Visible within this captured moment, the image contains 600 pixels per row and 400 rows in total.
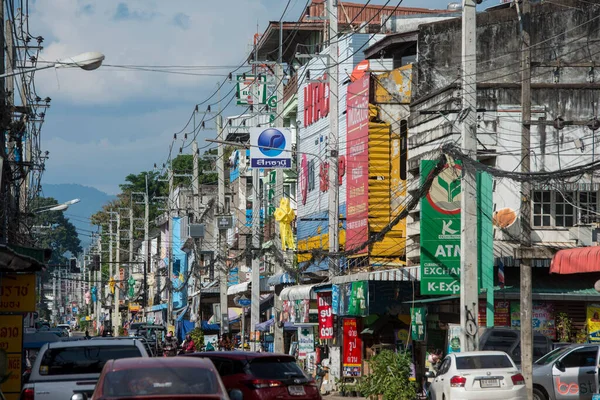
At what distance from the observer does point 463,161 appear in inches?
927

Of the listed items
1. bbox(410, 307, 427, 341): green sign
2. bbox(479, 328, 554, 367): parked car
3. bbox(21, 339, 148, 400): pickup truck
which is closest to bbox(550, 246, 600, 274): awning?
bbox(479, 328, 554, 367): parked car

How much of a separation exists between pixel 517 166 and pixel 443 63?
21.5ft

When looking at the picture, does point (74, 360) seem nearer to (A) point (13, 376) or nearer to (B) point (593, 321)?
(A) point (13, 376)

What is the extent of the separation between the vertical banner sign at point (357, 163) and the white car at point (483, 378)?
16.4 m

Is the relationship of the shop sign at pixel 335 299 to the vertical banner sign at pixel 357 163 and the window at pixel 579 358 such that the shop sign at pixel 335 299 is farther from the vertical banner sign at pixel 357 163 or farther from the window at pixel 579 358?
the window at pixel 579 358

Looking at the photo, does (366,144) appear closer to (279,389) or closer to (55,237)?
(279,389)

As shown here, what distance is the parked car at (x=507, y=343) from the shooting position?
95.9 feet

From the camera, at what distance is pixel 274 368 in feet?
63.9

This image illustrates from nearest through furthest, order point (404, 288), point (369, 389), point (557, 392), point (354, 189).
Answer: point (557, 392) → point (369, 389) → point (404, 288) → point (354, 189)

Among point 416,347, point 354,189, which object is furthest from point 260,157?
point 416,347

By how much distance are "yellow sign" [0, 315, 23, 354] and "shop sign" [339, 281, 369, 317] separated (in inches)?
504

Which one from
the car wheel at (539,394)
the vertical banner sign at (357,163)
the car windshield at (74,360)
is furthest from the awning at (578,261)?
the vertical banner sign at (357,163)

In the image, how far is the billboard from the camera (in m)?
66.8

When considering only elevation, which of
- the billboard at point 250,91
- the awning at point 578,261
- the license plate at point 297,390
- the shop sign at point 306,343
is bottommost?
the shop sign at point 306,343
